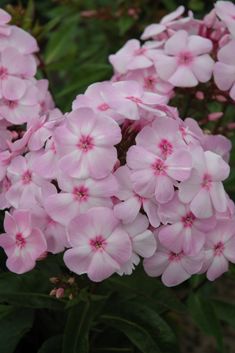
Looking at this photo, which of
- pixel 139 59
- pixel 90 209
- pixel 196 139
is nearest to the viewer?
pixel 90 209

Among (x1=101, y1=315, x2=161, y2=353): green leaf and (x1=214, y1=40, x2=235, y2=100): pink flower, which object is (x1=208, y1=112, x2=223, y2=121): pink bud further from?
(x1=101, y1=315, x2=161, y2=353): green leaf

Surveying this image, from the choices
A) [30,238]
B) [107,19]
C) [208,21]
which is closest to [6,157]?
[30,238]

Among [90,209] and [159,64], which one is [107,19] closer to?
[159,64]

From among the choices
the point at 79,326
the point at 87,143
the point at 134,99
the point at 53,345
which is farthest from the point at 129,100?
the point at 53,345

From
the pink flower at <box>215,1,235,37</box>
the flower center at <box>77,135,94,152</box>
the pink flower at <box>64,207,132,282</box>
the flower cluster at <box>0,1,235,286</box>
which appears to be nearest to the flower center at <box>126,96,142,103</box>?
the flower cluster at <box>0,1,235,286</box>

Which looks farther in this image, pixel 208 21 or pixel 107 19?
pixel 107 19

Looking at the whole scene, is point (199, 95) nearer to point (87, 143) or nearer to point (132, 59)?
point (132, 59)
